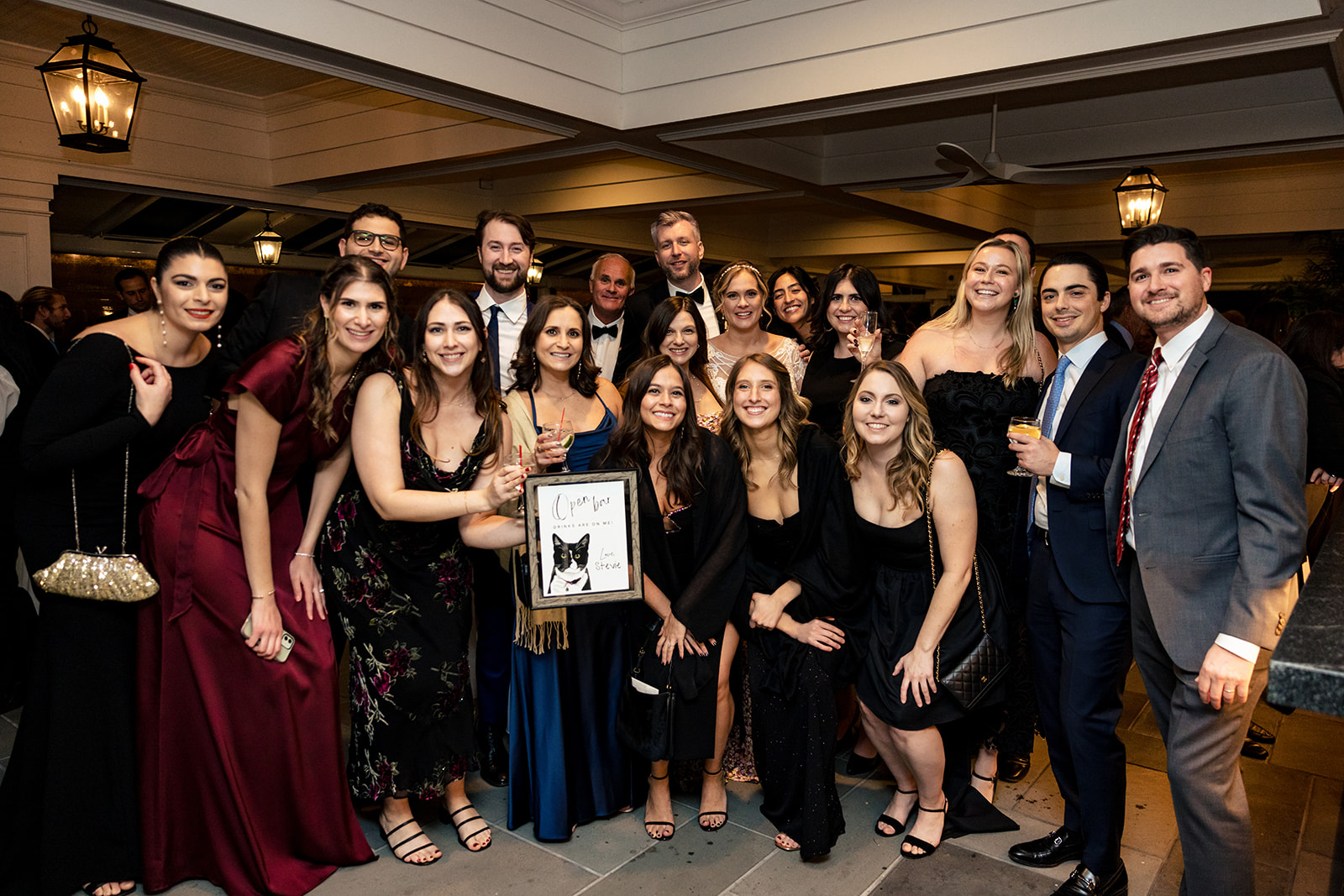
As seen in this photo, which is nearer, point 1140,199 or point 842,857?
point 842,857

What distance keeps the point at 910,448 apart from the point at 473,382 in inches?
59.3

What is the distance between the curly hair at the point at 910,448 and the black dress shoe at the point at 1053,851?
1216 mm

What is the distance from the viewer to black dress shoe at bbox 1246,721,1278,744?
4004mm

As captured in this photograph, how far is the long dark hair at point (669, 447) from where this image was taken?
10.3 ft

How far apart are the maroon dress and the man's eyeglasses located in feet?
2.64

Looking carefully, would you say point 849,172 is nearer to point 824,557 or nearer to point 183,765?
point 824,557

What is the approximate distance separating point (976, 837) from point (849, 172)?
6442 mm

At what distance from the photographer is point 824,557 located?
321 cm

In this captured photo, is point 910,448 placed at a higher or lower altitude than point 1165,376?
lower

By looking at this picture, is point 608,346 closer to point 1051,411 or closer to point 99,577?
point 1051,411

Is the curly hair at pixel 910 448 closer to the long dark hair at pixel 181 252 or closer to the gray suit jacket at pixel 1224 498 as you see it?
the gray suit jacket at pixel 1224 498

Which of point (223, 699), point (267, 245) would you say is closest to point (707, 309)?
point (223, 699)

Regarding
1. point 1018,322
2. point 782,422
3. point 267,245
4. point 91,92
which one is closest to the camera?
point 782,422

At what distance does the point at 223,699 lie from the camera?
2803 millimetres
